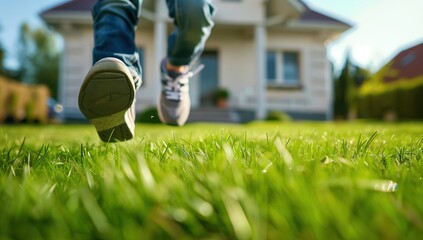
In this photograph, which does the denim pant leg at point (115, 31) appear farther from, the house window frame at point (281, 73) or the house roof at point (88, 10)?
the house window frame at point (281, 73)

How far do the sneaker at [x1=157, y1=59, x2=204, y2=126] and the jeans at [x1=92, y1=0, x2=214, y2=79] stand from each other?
0.30 feet

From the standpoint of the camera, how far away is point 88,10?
12656 mm

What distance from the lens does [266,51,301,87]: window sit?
13.6 metres

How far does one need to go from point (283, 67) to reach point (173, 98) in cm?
1207

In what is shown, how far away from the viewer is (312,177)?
71cm

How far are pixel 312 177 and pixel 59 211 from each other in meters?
0.45

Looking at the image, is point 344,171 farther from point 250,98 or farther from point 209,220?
point 250,98

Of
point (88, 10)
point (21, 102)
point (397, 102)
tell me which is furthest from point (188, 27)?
point (397, 102)

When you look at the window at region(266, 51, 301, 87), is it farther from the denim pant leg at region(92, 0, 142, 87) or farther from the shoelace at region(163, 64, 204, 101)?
the denim pant leg at region(92, 0, 142, 87)

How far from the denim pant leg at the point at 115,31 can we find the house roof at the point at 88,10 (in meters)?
11.2

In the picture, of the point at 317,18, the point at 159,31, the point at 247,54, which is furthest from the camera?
the point at 317,18

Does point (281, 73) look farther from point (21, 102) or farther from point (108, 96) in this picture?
point (108, 96)

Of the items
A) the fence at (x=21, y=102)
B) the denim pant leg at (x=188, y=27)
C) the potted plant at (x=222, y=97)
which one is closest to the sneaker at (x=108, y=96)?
the denim pant leg at (x=188, y=27)

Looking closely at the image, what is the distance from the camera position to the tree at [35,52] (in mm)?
44406
